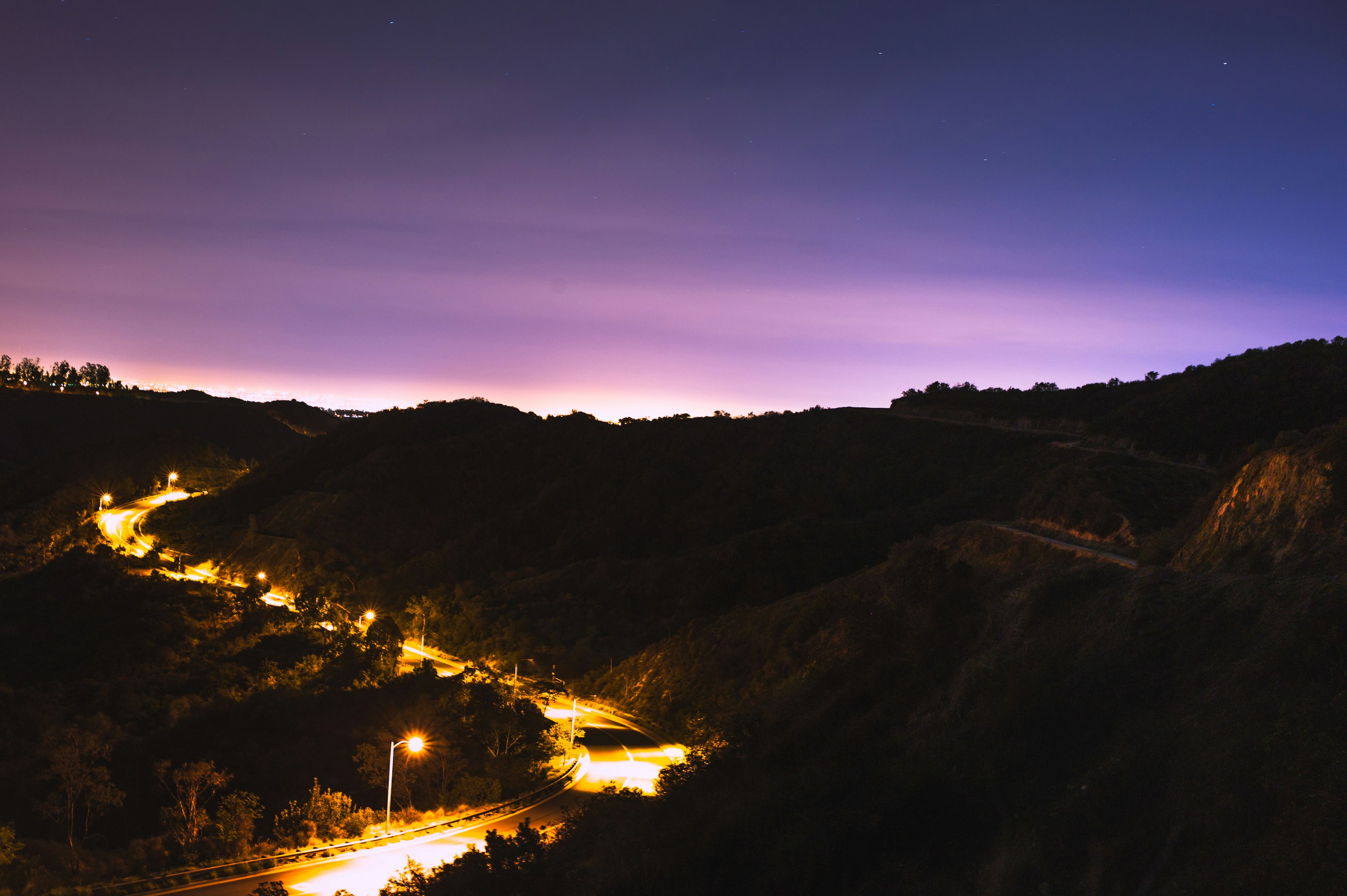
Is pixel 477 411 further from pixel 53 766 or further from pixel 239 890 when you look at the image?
pixel 239 890

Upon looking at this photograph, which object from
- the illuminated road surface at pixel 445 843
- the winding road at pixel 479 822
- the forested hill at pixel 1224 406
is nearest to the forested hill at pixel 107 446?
the winding road at pixel 479 822

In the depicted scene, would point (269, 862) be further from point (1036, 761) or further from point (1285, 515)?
point (1285, 515)

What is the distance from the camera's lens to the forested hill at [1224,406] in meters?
44.5

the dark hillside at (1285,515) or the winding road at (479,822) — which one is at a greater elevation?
the dark hillside at (1285,515)

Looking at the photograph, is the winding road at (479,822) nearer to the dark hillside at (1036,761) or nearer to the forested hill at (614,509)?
the dark hillside at (1036,761)

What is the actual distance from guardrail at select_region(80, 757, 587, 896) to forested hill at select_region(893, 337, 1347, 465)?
32.8 metres

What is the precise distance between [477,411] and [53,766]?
78.5m

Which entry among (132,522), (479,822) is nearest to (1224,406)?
(479,822)

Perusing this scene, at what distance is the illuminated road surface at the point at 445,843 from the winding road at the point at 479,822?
30mm

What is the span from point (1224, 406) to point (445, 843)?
45.9 metres

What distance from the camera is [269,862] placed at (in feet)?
73.0

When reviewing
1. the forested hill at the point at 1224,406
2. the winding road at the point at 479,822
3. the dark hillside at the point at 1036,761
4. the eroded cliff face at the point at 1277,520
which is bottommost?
the winding road at the point at 479,822

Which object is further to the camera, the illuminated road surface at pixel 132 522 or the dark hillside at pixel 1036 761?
the illuminated road surface at pixel 132 522

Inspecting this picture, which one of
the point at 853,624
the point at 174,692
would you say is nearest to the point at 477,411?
the point at 174,692
